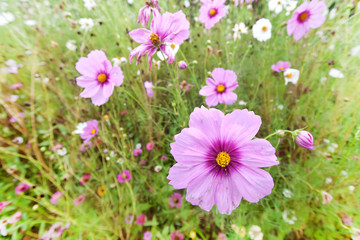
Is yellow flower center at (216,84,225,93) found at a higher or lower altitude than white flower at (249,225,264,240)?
higher

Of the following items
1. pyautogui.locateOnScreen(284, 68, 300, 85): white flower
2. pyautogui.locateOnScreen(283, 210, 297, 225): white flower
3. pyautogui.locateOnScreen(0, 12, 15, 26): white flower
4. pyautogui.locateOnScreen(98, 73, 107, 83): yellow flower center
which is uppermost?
pyautogui.locateOnScreen(0, 12, 15, 26): white flower

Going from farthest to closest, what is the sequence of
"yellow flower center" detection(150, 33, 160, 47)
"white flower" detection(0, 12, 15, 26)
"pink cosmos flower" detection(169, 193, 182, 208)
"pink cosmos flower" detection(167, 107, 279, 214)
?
1. "white flower" detection(0, 12, 15, 26)
2. "pink cosmos flower" detection(169, 193, 182, 208)
3. "yellow flower center" detection(150, 33, 160, 47)
4. "pink cosmos flower" detection(167, 107, 279, 214)

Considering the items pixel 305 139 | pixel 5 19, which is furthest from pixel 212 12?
pixel 5 19

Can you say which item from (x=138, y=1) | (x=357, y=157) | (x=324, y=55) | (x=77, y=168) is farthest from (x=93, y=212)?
(x=324, y=55)

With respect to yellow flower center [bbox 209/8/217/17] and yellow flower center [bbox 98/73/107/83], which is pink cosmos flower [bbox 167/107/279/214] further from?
yellow flower center [bbox 209/8/217/17]

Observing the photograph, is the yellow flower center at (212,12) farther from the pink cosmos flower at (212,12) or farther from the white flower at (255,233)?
the white flower at (255,233)

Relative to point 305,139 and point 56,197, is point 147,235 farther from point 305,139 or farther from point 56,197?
point 305,139

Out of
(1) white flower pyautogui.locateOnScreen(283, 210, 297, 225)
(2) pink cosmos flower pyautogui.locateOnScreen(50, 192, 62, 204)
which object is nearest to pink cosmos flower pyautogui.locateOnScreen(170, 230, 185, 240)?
(1) white flower pyautogui.locateOnScreen(283, 210, 297, 225)

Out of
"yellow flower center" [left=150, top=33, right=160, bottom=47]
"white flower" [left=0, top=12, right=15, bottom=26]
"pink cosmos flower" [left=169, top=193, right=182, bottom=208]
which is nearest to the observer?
"yellow flower center" [left=150, top=33, right=160, bottom=47]
